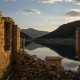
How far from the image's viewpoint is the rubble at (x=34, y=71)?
11.7 metres

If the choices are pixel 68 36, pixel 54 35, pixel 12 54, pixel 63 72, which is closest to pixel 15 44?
pixel 12 54

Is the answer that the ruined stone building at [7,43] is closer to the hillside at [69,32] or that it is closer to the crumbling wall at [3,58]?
the crumbling wall at [3,58]

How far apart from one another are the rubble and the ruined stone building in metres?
0.51

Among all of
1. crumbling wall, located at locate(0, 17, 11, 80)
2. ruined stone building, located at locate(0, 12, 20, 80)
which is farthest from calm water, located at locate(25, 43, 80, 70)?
crumbling wall, located at locate(0, 17, 11, 80)

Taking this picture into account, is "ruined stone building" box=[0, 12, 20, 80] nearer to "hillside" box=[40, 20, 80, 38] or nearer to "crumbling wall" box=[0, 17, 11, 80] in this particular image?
"crumbling wall" box=[0, 17, 11, 80]

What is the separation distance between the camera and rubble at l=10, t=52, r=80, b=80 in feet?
38.2

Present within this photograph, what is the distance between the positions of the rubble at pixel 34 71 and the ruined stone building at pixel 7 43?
0.51 m

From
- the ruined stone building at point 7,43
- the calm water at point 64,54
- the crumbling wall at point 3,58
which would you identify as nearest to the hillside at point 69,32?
the calm water at point 64,54

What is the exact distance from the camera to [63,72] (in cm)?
1244

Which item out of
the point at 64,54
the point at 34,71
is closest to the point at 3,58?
the point at 34,71

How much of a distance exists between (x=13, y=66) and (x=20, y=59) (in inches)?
18.7

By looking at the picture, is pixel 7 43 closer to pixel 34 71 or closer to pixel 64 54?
pixel 34 71

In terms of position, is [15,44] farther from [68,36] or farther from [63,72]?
[68,36]

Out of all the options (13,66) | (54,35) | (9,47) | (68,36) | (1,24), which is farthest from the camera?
(54,35)
